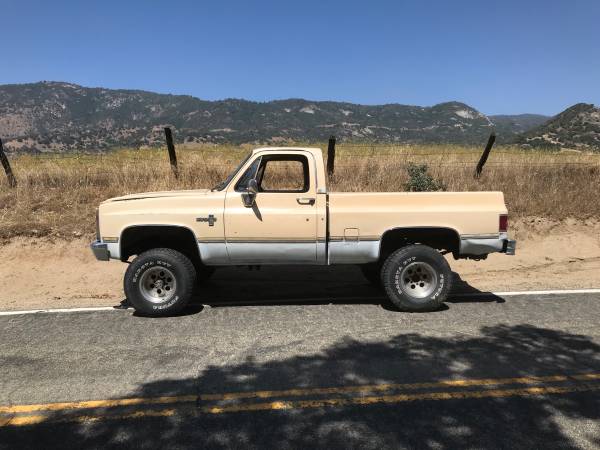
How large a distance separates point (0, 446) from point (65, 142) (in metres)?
111

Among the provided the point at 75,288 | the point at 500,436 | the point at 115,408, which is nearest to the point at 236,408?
the point at 115,408

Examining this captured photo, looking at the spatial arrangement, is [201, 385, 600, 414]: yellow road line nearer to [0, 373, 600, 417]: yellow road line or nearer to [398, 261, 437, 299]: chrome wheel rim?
[0, 373, 600, 417]: yellow road line

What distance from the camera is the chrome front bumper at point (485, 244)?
6398 millimetres

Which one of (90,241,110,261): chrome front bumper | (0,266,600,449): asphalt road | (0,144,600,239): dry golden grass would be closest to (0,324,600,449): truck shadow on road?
(0,266,600,449): asphalt road

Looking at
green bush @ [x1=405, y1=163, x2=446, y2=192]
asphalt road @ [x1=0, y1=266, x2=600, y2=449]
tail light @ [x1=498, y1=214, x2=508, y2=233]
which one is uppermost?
green bush @ [x1=405, y1=163, x2=446, y2=192]

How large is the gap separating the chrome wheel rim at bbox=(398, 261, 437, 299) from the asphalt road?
1.13ft

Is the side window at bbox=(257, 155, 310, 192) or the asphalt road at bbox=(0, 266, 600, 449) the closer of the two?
the asphalt road at bbox=(0, 266, 600, 449)

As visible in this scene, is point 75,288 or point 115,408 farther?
point 75,288

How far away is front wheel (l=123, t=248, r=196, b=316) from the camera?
6230mm

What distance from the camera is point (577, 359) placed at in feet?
15.4

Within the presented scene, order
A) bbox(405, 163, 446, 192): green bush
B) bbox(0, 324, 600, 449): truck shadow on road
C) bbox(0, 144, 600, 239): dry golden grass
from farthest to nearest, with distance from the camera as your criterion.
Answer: bbox(405, 163, 446, 192): green bush
bbox(0, 144, 600, 239): dry golden grass
bbox(0, 324, 600, 449): truck shadow on road

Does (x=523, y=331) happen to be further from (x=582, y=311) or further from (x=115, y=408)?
(x=115, y=408)

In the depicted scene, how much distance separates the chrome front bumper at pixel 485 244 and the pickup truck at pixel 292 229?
1cm

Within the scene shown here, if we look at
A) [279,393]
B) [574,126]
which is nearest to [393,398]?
[279,393]
